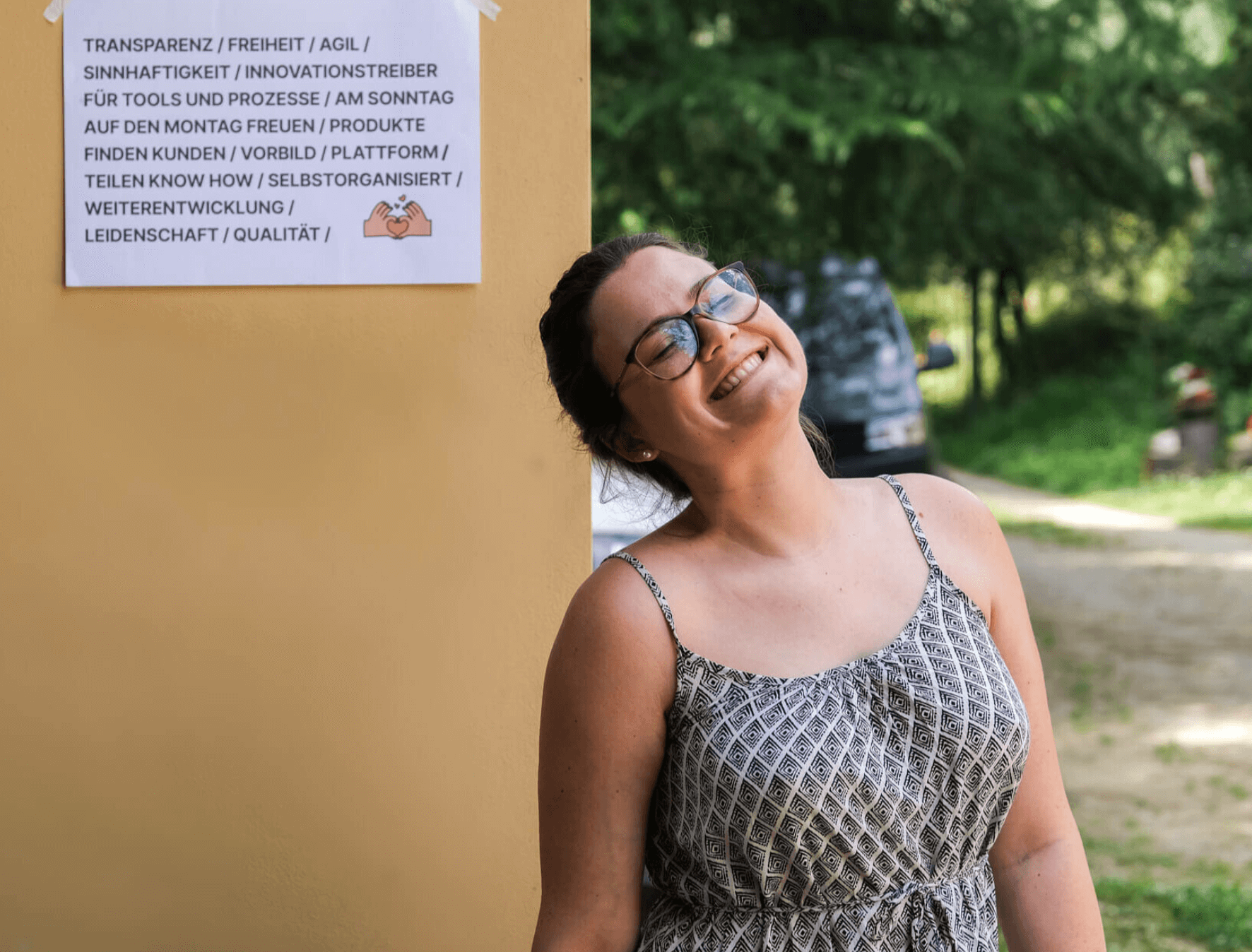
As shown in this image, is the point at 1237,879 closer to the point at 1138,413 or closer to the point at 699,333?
the point at 699,333

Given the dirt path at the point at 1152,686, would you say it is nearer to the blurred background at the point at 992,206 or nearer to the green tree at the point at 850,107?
the blurred background at the point at 992,206

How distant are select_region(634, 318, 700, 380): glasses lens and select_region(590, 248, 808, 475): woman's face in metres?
0.01

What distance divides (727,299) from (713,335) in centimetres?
6

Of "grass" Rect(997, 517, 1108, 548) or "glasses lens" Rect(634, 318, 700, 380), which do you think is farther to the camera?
"grass" Rect(997, 517, 1108, 548)

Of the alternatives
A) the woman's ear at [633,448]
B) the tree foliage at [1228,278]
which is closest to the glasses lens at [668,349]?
the woman's ear at [633,448]

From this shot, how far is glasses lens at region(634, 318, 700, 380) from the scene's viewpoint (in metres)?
1.62

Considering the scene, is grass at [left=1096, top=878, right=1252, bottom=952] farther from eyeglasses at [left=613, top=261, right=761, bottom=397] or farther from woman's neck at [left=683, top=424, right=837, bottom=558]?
eyeglasses at [left=613, top=261, right=761, bottom=397]

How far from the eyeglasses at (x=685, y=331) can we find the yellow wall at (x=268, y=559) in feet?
2.70

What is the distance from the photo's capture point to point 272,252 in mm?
2412

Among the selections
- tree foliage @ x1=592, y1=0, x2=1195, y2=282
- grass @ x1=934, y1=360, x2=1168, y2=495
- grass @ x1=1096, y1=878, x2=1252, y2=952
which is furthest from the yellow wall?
grass @ x1=934, y1=360, x2=1168, y2=495

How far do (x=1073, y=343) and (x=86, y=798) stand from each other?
1924cm

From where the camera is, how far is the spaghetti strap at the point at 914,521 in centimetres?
172


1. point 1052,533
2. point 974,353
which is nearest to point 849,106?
point 1052,533

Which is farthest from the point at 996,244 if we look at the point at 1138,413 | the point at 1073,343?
the point at 1073,343
